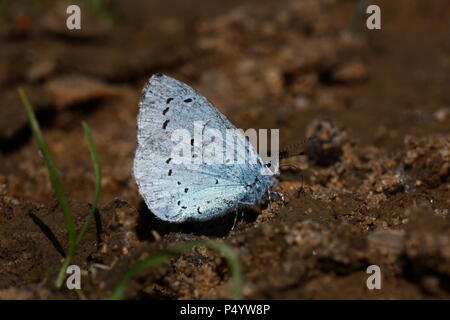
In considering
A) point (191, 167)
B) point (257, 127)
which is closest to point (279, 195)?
point (191, 167)

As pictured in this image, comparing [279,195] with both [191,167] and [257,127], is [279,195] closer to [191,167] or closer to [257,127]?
[191,167]

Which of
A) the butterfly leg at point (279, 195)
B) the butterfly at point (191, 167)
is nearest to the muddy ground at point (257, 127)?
the butterfly leg at point (279, 195)

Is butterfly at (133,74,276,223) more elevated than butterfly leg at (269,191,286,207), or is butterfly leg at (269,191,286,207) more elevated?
butterfly at (133,74,276,223)

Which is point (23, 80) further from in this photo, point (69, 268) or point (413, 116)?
point (413, 116)

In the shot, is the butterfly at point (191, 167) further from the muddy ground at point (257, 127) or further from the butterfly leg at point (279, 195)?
the muddy ground at point (257, 127)

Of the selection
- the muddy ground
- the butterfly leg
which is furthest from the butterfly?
the muddy ground

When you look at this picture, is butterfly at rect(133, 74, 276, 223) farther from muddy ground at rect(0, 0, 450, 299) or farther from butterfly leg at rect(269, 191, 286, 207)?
muddy ground at rect(0, 0, 450, 299)
